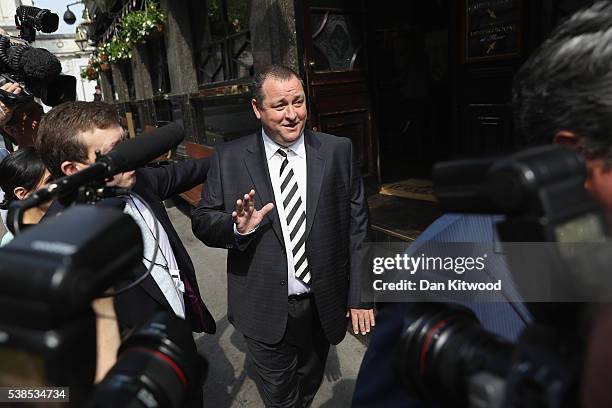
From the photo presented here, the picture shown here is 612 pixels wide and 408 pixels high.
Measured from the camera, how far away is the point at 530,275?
65 cm

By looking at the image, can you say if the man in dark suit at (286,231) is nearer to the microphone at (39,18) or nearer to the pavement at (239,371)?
the pavement at (239,371)

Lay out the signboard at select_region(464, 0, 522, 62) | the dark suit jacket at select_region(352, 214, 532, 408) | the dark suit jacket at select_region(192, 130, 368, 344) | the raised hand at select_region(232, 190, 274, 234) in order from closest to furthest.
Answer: the dark suit jacket at select_region(352, 214, 532, 408), the raised hand at select_region(232, 190, 274, 234), the dark suit jacket at select_region(192, 130, 368, 344), the signboard at select_region(464, 0, 522, 62)

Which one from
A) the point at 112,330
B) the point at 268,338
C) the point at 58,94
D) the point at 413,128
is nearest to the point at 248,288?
the point at 268,338

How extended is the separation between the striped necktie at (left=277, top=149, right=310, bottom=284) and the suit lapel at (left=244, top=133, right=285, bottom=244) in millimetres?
62

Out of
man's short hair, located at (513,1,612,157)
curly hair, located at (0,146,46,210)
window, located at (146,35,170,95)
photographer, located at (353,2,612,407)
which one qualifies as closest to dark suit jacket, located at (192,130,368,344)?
curly hair, located at (0,146,46,210)

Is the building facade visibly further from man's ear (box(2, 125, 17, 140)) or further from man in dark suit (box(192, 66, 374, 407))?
man's ear (box(2, 125, 17, 140))

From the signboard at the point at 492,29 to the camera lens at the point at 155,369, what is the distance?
3.41m

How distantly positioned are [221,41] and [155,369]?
6.00 meters

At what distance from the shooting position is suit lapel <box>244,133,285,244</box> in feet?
7.03

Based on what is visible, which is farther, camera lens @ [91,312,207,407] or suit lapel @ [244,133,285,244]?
suit lapel @ [244,133,285,244]

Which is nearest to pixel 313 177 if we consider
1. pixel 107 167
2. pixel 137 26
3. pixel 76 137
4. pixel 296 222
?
pixel 296 222

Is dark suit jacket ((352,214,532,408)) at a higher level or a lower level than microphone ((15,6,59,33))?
lower

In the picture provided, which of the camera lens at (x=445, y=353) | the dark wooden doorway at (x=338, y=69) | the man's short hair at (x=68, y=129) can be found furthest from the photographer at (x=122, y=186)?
the dark wooden doorway at (x=338, y=69)

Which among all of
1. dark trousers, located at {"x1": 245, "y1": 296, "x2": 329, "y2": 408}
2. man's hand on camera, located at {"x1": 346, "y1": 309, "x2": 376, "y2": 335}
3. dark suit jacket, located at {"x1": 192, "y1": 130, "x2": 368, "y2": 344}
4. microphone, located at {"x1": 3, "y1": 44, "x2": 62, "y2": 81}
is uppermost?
microphone, located at {"x1": 3, "y1": 44, "x2": 62, "y2": 81}
